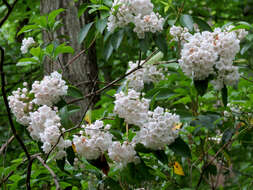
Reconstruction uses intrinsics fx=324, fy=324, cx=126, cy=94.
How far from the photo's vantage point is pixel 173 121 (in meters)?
1.46

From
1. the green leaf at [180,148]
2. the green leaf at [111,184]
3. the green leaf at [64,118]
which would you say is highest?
the green leaf at [64,118]

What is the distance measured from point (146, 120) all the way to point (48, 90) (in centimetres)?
50

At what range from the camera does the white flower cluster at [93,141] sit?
1.46 m

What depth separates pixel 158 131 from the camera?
144cm

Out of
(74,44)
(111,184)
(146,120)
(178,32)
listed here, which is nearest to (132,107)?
(146,120)

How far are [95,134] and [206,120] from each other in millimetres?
574

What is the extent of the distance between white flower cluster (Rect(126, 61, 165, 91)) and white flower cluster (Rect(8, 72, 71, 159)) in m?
0.49

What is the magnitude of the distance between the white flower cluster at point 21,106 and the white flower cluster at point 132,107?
49 centimetres

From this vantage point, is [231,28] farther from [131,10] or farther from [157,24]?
[131,10]

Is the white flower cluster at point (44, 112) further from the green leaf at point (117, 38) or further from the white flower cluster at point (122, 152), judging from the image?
the green leaf at point (117, 38)

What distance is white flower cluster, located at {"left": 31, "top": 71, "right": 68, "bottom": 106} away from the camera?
1562 millimetres

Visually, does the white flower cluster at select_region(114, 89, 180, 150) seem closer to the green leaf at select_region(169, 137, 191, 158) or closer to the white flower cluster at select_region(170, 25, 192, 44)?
the green leaf at select_region(169, 137, 191, 158)

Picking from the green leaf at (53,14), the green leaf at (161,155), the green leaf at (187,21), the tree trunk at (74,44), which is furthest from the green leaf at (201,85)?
the tree trunk at (74,44)

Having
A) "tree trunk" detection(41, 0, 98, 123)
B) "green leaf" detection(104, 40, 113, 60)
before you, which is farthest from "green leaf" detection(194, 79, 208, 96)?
"tree trunk" detection(41, 0, 98, 123)
